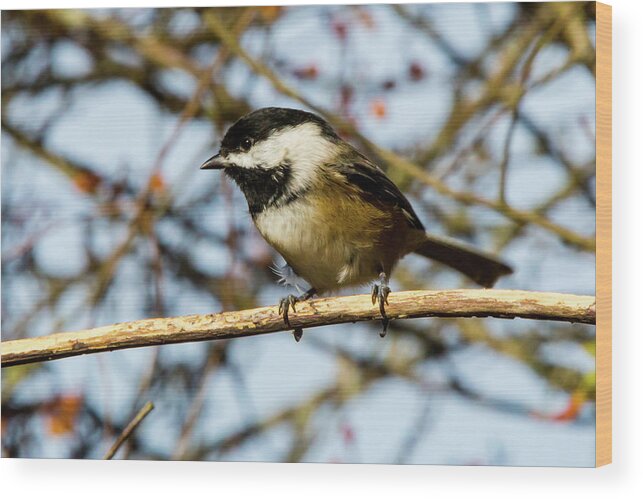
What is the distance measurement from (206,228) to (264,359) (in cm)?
37

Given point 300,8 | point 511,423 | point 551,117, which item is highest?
point 300,8

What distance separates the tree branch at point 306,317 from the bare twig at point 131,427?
0.57 ft

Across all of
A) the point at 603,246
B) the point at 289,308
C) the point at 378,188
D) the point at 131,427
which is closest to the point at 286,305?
the point at 289,308

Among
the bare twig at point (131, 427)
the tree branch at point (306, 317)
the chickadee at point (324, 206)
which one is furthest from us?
the bare twig at point (131, 427)

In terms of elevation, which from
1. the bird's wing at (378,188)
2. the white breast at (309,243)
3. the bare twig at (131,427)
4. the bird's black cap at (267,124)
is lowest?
the bare twig at (131,427)

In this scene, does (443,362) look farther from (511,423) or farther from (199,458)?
(199,458)

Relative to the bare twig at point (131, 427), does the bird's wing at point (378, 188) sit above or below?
above

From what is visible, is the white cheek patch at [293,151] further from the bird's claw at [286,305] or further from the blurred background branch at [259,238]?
the bird's claw at [286,305]

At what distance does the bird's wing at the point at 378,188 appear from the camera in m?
2.57

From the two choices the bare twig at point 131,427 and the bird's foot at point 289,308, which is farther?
the bare twig at point 131,427

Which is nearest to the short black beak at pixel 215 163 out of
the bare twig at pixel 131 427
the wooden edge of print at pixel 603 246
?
the bare twig at pixel 131 427

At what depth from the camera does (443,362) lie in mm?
2576

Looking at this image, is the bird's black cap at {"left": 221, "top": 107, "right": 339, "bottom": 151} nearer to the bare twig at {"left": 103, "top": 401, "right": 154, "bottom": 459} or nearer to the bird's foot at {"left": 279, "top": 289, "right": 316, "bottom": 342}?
the bird's foot at {"left": 279, "top": 289, "right": 316, "bottom": 342}

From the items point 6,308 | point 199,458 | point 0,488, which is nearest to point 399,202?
point 199,458
